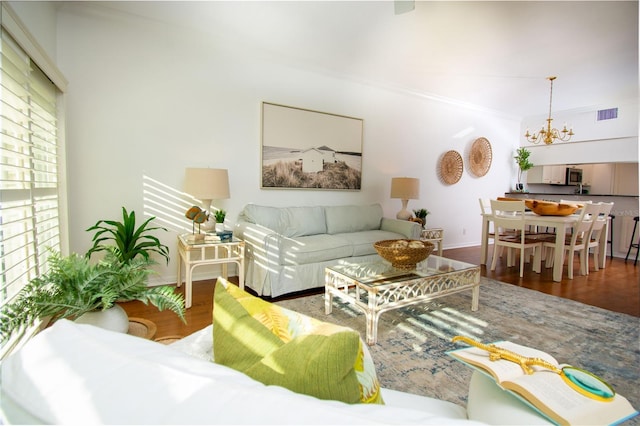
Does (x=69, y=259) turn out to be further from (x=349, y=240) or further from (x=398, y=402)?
(x=349, y=240)

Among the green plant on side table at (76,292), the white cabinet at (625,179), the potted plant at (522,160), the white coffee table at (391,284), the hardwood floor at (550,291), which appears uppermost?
the potted plant at (522,160)

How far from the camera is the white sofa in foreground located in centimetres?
41

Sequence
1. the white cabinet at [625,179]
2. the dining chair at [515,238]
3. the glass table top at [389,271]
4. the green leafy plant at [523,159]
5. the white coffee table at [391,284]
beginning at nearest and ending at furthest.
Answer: the white coffee table at [391,284] < the glass table top at [389,271] < the dining chair at [515,238] < the green leafy plant at [523,159] < the white cabinet at [625,179]

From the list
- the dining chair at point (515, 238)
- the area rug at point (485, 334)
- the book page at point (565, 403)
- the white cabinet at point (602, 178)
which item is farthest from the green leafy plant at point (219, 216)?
the white cabinet at point (602, 178)

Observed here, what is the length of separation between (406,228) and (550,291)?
164 centimetres

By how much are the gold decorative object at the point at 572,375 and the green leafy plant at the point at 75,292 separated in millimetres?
1063

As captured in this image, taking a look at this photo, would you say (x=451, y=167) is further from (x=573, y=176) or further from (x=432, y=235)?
(x=573, y=176)

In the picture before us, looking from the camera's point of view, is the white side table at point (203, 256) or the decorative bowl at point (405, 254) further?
the white side table at point (203, 256)

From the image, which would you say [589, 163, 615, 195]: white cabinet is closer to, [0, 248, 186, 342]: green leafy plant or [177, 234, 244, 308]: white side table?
[177, 234, 244, 308]: white side table

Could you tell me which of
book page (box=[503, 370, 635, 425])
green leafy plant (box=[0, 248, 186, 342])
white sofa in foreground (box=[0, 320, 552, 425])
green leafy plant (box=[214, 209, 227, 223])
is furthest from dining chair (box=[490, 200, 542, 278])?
white sofa in foreground (box=[0, 320, 552, 425])

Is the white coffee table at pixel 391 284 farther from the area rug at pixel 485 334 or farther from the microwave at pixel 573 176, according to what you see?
the microwave at pixel 573 176

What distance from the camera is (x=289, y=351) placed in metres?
0.59

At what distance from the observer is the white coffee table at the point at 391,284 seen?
2.24 metres

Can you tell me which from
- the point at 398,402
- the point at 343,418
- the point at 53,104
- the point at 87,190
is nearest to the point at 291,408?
the point at 343,418
